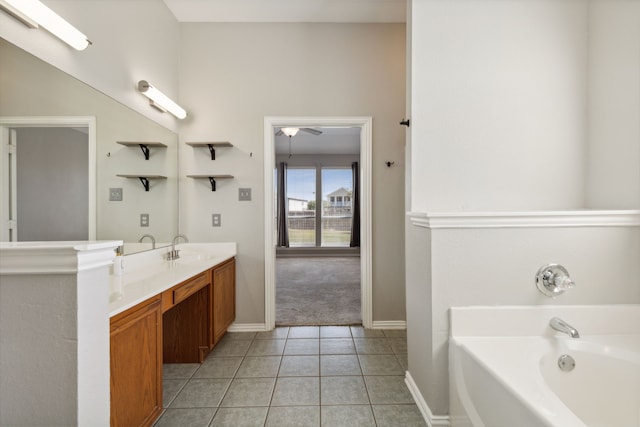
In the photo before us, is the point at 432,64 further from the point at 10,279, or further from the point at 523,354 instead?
the point at 10,279

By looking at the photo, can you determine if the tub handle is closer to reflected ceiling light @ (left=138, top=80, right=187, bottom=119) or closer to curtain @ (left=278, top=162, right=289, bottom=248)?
reflected ceiling light @ (left=138, top=80, right=187, bottom=119)

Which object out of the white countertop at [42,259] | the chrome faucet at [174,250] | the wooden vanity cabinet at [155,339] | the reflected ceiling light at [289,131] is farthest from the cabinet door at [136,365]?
the reflected ceiling light at [289,131]

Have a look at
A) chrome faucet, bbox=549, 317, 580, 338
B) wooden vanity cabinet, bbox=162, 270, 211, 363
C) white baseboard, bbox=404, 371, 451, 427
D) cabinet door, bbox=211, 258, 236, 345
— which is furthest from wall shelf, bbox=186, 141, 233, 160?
chrome faucet, bbox=549, 317, 580, 338

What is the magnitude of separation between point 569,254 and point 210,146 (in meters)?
2.71

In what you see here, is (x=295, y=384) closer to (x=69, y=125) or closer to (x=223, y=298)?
(x=223, y=298)

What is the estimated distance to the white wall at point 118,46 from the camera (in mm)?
1417

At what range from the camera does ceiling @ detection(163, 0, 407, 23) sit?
2.46m

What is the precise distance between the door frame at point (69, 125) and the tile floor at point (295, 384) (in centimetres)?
116

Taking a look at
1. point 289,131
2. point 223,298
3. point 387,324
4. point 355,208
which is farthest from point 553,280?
point 355,208

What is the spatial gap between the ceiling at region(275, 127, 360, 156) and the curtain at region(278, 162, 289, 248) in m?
0.50

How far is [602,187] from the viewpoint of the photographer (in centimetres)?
178

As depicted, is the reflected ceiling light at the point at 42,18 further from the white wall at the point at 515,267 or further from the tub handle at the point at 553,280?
the tub handle at the point at 553,280

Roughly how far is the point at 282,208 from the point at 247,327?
468 cm

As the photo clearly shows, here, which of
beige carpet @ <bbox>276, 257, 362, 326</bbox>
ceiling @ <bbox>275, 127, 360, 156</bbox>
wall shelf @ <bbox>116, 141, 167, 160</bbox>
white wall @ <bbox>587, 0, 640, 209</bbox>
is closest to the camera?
white wall @ <bbox>587, 0, 640, 209</bbox>
